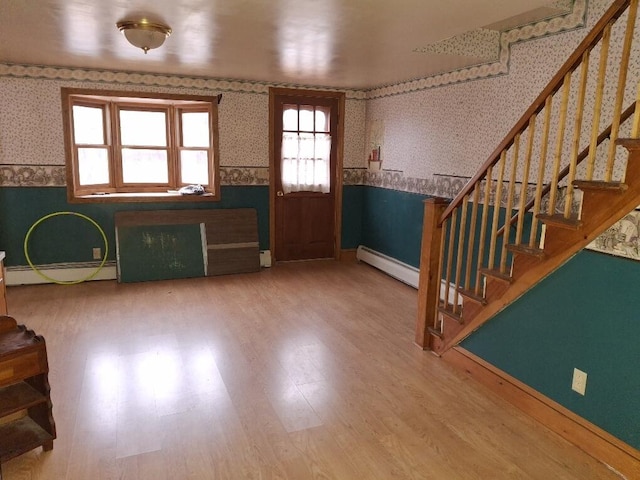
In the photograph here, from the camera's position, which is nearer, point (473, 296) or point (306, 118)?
point (473, 296)

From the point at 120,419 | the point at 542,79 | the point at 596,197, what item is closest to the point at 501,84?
the point at 542,79

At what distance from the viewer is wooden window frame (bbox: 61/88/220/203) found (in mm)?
5219

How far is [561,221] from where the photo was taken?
7.95ft

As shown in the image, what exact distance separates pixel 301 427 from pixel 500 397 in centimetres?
130

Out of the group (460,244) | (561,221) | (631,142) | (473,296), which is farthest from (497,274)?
(631,142)

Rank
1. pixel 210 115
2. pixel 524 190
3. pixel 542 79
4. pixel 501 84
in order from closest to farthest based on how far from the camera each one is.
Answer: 1. pixel 524 190
2. pixel 542 79
3. pixel 501 84
4. pixel 210 115

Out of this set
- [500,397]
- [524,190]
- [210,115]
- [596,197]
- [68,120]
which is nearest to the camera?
[596,197]

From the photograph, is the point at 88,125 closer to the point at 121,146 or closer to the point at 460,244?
the point at 121,146

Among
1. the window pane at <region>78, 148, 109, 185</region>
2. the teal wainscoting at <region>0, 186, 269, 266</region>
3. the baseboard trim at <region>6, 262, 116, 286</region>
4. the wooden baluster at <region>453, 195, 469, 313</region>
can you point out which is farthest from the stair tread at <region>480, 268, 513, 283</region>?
the window pane at <region>78, 148, 109, 185</region>

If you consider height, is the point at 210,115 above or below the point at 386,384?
above

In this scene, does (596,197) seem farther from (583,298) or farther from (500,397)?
(500,397)

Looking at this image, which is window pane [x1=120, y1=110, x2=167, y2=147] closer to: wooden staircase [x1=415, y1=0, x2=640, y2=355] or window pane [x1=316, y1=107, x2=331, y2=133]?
window pane [x1=316, y1=107, x2=331, y2=133]

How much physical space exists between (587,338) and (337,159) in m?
4.36

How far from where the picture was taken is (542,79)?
11.7 ft
